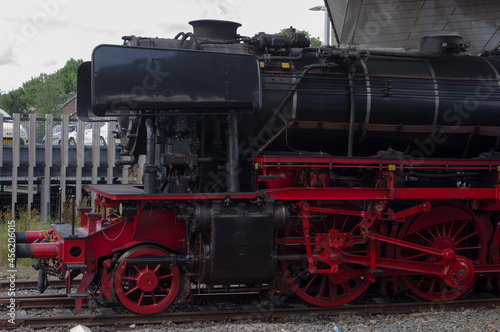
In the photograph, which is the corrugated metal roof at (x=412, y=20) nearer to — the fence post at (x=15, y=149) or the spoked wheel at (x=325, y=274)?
the spoked wheel at (x=325, y=274)

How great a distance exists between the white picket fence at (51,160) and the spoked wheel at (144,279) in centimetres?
651

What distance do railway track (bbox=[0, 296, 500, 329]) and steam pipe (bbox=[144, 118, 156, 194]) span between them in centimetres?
157

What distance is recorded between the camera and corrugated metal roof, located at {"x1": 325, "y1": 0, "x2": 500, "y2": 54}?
12.5 metres

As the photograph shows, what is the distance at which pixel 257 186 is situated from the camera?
20.9ft

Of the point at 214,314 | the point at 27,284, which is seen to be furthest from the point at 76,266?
the point at 27,284

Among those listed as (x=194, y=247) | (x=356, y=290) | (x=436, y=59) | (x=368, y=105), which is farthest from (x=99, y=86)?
(x=436, y=59)

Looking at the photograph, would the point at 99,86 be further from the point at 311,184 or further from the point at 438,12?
the point at 438,12

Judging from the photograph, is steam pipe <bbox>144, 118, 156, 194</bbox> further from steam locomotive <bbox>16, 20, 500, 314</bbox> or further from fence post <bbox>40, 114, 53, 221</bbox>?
fence post <bbox>40, 114, 53, 221</bbox>

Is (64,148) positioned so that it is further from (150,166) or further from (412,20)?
(412,20)

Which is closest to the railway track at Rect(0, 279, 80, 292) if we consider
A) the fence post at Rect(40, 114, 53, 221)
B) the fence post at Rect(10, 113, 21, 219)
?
the fence post at Rect(10, 113, 21, 219)

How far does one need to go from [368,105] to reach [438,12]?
25.5ft

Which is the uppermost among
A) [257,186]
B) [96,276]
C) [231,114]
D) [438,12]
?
[438,12]

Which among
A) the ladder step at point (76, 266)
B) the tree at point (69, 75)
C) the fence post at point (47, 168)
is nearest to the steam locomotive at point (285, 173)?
the ladder step at point (76, 266)

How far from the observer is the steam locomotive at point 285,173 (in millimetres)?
5773
